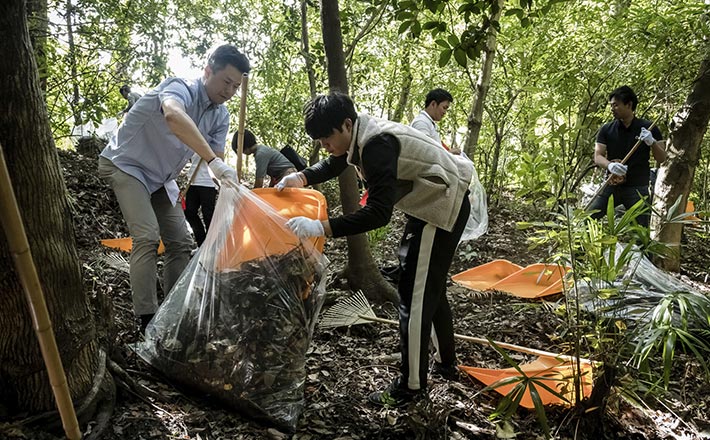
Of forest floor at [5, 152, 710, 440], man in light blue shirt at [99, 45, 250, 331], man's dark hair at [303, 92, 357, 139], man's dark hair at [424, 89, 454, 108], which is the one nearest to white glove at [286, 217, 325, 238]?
man's dark hair at [303, 92, 357, 139]

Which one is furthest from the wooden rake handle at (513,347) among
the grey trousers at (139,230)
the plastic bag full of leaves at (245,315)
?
the grey trousers at (139,230)

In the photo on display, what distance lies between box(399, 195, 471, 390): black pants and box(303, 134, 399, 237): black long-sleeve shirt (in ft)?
0.82

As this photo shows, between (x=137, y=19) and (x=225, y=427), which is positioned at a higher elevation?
(x=137, y=19)

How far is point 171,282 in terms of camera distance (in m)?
2.42

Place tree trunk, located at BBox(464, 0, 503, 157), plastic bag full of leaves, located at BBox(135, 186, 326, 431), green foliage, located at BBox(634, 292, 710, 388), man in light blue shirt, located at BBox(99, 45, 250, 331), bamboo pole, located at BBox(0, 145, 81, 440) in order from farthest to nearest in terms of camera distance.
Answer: tree trunk, located at BBox(464, 0, 503, 157) < man in light blue shirt, located at BBox(99, 45, 250, 331) < plastic bag full of leaves, located at BBox(135, 186, 326, 431) < green foliage, located at BBox(634, 292, 710, 388) < bamboo pole, located at BBox(0, 145, 81, 440)

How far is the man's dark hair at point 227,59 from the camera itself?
2.16 metres

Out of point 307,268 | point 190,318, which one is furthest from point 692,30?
point 190,318

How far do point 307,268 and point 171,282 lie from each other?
3.02 feet

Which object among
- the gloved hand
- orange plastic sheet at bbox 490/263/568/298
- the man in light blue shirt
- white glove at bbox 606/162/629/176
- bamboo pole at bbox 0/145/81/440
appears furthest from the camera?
white glove at bbox 606/162/629/176

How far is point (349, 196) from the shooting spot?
302cm

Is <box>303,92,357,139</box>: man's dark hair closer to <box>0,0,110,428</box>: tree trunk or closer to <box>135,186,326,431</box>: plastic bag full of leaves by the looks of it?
<box>135,186,326,431</box>: plastic bag full of leaves

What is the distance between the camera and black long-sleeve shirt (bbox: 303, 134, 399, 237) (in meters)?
1.76

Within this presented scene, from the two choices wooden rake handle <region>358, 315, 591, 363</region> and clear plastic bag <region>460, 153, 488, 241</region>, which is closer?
wooden rake handle <region>358, 315, 591, 363</region>

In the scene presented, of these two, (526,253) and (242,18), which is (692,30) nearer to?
(526,253)
